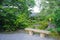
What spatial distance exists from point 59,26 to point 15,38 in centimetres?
200

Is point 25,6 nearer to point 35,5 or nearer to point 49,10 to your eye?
point 35,5

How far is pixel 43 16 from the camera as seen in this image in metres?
9.22

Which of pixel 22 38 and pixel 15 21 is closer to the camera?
pixel 22 38

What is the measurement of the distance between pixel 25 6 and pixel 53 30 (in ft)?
9.93

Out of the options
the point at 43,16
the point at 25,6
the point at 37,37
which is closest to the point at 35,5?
the point at 25,6

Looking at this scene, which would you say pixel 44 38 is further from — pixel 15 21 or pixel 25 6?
pixel 25 6

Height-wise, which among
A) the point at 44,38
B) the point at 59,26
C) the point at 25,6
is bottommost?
the point at 44,38

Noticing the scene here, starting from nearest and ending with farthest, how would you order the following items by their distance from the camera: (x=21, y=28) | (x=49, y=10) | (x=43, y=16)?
(x=49, y=10)
(x=43, y=16)
(x=21, y=28)

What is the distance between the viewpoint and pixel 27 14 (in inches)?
395

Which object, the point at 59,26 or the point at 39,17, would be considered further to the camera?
the point at 39,17

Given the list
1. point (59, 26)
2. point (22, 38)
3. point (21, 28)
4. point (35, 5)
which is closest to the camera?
point (59, 26)

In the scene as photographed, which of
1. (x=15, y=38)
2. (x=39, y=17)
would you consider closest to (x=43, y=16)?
(x=39, y=17)

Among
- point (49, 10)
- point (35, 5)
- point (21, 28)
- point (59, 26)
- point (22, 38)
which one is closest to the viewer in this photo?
point (59, 26)

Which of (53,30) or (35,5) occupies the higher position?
(35,5)
